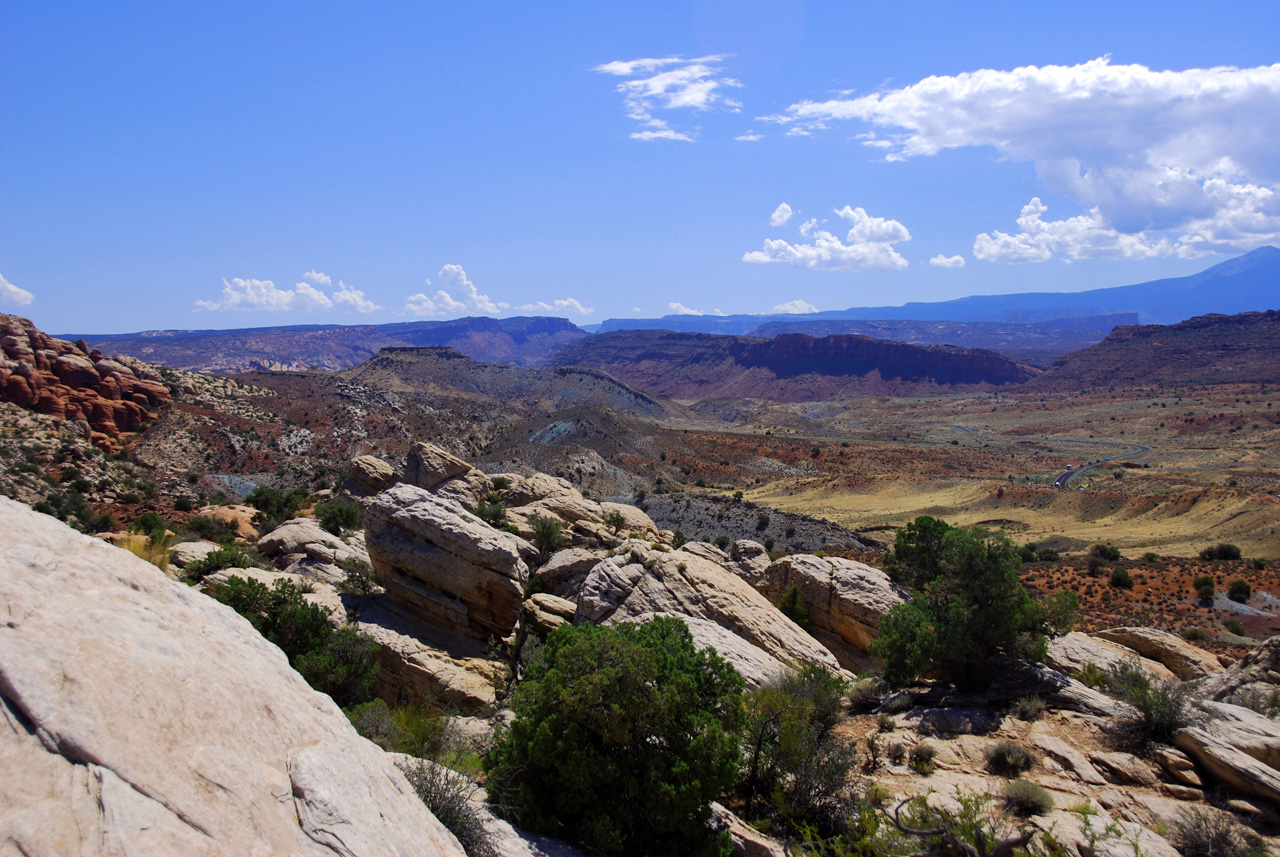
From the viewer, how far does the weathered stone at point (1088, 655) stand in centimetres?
1778

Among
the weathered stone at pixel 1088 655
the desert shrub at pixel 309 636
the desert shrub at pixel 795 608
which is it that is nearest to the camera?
the desert shrub at pixel 309 636

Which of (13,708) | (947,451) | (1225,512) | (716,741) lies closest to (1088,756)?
(716,741)

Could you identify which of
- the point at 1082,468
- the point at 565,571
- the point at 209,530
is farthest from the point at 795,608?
the point at 1082,468

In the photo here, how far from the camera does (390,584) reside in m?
19.7

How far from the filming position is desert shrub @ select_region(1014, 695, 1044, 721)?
13.5 metres

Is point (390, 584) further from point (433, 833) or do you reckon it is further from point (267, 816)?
point (267, 816)

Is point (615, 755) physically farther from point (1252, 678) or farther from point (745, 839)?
point (1252, 678)

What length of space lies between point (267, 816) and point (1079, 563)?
47.7 m

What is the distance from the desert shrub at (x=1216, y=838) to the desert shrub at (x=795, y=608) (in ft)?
44.3

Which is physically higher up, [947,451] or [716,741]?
[716,741]

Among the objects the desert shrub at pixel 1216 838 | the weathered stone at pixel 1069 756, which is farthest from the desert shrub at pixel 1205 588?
the desert shrub at pixel 1216 838

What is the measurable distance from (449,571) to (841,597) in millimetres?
14282

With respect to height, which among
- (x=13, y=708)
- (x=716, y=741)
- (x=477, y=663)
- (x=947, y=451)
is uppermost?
(x=13, y=708)

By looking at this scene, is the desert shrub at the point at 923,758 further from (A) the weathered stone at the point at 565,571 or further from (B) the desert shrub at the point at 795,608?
(A) the weathered stone at the point at 565,571
